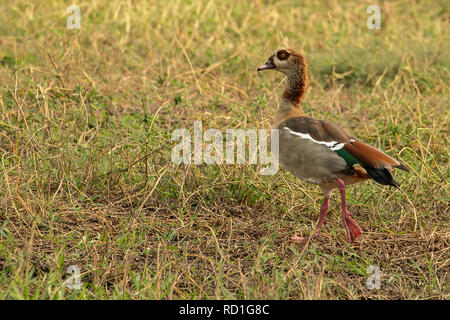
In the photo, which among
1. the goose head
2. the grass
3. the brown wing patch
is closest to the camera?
the grass

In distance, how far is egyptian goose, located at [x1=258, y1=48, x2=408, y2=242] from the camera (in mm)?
4418

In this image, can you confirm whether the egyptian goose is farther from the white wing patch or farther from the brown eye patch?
the brown eye patch

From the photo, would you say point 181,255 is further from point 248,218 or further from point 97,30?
point 97,30

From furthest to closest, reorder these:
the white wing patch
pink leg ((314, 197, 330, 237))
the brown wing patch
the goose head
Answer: the goose head < pink leg ((314, 197, 330, 237)) < the white wing patch < the brown wing patch

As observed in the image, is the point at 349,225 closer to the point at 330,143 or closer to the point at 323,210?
the point at 323,210

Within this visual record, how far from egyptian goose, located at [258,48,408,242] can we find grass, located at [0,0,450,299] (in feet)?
0.89

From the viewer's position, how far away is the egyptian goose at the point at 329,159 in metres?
4.42

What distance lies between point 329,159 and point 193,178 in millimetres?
1086

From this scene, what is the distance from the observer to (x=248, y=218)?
4.96 m

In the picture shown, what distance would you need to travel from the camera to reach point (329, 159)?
14.9 ft

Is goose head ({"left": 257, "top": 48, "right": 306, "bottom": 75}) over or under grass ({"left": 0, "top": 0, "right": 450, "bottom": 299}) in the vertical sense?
over

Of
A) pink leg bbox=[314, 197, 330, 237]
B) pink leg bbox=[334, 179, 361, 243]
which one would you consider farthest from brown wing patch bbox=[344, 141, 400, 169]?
pink leg bbox=[314, 197, 330, 237]
